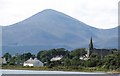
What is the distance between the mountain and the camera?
14346 cm

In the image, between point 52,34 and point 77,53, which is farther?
point 52,34

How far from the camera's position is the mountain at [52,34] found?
14346 centimetres

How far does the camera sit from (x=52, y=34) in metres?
158

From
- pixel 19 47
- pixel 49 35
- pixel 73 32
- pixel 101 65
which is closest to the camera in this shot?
pixel 101 65

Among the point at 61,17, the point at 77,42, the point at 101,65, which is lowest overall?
the point at 101,65

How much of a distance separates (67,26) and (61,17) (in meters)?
11.5

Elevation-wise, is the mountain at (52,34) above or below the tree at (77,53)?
above

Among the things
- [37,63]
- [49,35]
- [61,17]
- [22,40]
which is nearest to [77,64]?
[37,63]

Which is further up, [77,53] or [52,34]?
[52,34]

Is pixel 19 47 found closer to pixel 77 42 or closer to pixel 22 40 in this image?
pixel 22 40

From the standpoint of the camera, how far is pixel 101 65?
28.9 metres

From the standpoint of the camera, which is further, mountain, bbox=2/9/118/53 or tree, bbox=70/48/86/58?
mountain, bbox=2/9/118/53

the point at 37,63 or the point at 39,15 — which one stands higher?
the point at 39,15

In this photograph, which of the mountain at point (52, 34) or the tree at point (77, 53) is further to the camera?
the mountain at point (52, 34)
